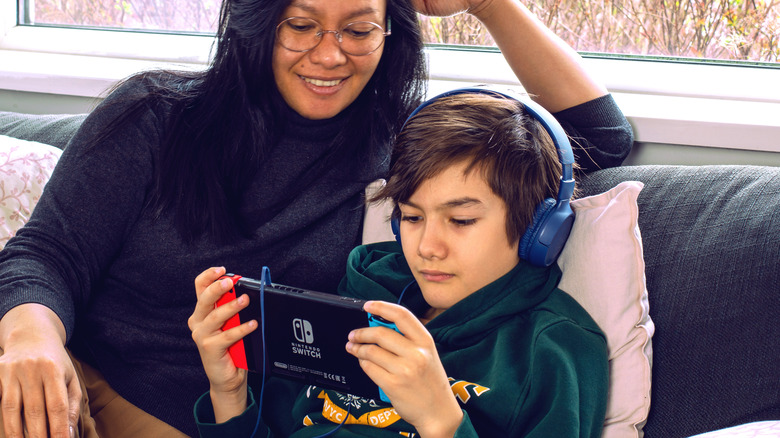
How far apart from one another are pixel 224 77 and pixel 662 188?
2.59 feet

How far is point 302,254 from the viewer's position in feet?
4.14

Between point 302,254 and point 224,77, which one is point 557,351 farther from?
point 224,77

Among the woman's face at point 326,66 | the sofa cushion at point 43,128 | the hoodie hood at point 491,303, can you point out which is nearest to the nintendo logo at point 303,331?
the hoodie hood at point 491,303

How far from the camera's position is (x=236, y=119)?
1.27 metres

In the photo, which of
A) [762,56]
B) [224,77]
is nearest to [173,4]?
[224,77]

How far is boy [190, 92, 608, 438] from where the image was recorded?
874 millimetres

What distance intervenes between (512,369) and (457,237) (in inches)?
7.7

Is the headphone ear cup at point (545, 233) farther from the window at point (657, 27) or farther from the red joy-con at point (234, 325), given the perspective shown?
the window at point (657, 27)

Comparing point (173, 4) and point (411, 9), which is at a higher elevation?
point (411, 9)

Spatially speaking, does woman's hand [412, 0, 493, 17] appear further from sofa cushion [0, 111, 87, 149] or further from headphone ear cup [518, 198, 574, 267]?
sofa cushion [0, 111, 87, 149]

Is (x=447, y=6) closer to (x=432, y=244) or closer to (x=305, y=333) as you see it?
(x=432, y=244)

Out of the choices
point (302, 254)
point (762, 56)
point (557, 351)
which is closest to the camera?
point (557, 351)

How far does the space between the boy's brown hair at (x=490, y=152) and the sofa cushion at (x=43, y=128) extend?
0.93 metres

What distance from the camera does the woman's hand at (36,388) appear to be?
931 mm
